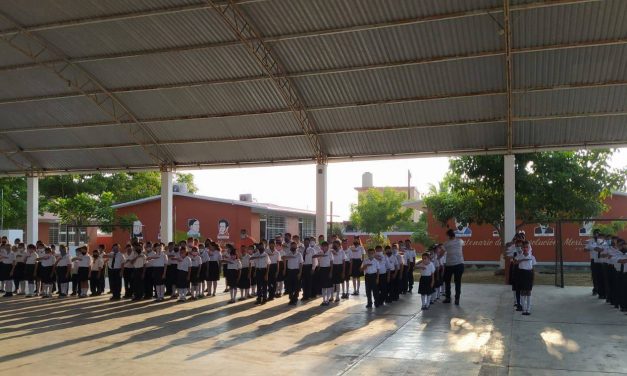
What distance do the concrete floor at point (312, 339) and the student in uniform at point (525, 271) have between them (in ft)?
1.64

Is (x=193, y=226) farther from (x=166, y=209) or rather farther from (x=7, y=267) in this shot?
(x=7, y=267)

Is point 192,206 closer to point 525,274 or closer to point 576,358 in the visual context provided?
point 525,274

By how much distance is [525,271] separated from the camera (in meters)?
12.4

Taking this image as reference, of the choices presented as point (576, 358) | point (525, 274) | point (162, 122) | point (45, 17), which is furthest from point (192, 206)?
point (576, 358)

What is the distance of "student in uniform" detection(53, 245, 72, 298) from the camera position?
1664 cm

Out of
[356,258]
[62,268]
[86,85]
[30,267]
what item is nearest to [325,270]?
[356,258]

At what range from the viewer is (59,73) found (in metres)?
18.5

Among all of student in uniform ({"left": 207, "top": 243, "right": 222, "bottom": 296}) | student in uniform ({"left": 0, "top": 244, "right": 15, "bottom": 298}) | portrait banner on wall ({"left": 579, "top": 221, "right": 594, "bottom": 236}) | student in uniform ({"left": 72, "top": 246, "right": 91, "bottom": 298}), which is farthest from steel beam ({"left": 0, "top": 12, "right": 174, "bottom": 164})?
portrait banner on wall ({"left": 579, "top": 221, "right": 594, "bottom": 236})

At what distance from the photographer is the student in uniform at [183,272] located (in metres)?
15.3

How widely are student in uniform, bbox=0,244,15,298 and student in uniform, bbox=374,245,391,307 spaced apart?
34.1 feet

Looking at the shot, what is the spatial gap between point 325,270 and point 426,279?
2.46 m

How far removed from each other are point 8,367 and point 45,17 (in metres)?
10.8

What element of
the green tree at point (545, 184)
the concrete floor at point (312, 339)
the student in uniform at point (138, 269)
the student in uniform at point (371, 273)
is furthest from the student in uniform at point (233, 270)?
the green tree at point (545, 184)

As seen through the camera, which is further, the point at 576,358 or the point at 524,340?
the point at 524,340
